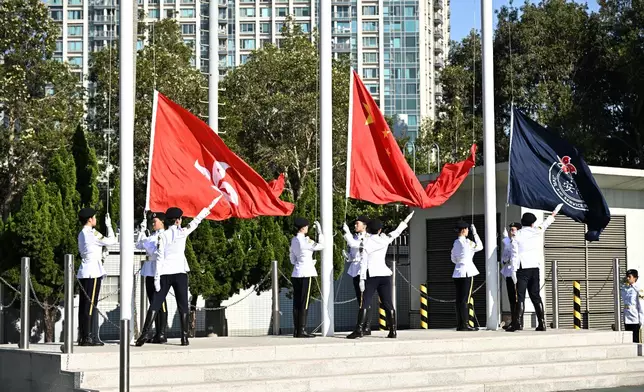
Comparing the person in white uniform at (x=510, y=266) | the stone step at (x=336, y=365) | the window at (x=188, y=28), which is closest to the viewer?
the stone step at (x=336, y=365)

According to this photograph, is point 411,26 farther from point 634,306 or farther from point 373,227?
point 373,227

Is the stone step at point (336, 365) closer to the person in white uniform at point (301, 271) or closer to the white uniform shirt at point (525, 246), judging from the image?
the white uniform shirt at point (525, 246)

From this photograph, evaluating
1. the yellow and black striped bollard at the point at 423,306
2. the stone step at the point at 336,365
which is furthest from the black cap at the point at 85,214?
the yellow and black striped bollard at the point at 423,306

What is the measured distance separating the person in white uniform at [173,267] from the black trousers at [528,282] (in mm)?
5937

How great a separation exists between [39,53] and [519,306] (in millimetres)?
27017

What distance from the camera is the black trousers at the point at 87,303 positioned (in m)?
14.4

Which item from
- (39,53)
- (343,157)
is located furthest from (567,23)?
(39,53)

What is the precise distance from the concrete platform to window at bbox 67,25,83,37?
12019cm

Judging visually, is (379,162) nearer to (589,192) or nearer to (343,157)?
(589,192)

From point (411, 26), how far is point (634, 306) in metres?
97.7

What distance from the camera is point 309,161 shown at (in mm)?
48875

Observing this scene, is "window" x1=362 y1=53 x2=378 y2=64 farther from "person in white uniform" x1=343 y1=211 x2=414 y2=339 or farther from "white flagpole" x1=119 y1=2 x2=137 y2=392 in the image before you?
"white flagpole" x1=119 y1=2 x2=137 y2=392

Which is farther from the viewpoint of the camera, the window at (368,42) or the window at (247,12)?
the window at (247,12)

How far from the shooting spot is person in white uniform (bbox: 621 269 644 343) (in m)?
18.7
